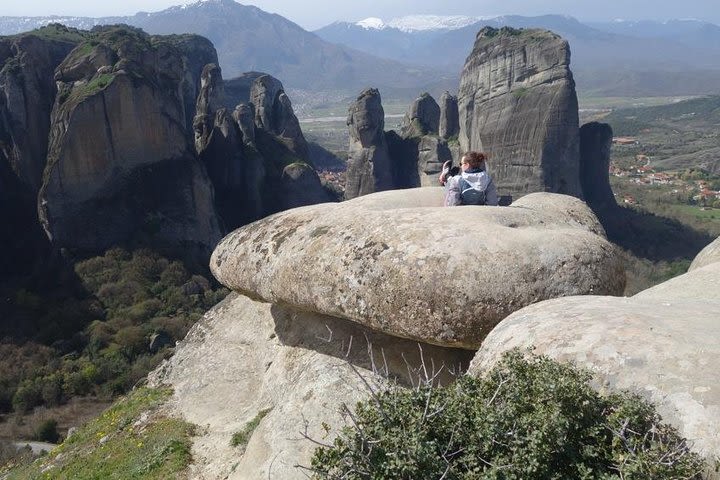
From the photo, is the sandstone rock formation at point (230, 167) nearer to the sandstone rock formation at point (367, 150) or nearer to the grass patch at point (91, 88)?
the sandstone rock formation at point (367, 150)

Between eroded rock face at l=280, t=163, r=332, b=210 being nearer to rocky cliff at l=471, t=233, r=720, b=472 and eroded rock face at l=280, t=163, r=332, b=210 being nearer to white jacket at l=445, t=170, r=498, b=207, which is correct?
white jacket at l=445, t=170, r=498, b=207

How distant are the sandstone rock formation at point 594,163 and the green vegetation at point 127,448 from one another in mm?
54043

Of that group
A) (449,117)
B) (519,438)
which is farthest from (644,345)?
(449,117)

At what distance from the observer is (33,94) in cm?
4600

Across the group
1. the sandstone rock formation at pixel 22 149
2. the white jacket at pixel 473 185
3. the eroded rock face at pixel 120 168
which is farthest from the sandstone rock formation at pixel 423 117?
the white jacket at pixel 473 185

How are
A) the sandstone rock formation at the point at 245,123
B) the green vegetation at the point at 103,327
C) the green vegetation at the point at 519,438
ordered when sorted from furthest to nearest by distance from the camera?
the sandstone rock formation at the point at 245,123 → the green vegetation at the point at 103,327 → the green vegetation at the point at 519,438

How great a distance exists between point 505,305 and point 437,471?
3.30 metres

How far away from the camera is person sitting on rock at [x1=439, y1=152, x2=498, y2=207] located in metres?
9.21

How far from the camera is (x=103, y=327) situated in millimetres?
33344

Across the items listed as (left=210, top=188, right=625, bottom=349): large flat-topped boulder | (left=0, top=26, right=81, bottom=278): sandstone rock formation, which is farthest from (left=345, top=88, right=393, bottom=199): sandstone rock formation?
(left=210, top=188, right=625, bottom=349): large flat-topped boulder

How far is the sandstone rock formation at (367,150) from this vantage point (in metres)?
61.8

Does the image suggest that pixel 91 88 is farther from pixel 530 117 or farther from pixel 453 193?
pixel 453 193

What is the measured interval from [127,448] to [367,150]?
54.0m

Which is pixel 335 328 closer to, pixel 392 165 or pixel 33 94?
pixel 33 94
